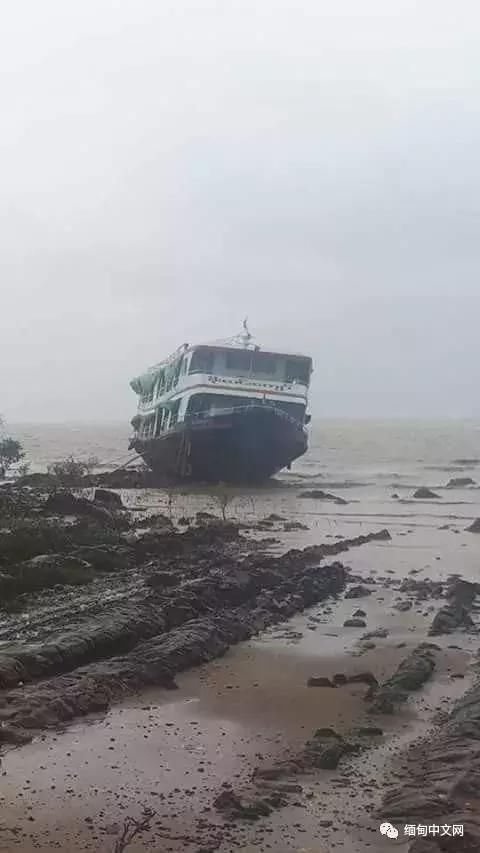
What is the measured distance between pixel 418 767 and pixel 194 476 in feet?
104

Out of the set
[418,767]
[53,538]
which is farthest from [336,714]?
[53,538]

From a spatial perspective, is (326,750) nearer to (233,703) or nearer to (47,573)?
(233,703)

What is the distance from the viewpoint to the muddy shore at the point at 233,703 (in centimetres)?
459

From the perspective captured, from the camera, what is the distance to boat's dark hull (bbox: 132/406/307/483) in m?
34.9

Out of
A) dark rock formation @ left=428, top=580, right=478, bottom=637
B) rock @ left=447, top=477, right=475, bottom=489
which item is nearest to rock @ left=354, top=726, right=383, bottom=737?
dark rock formation @ left=428, top=580, right=478, bottom=637

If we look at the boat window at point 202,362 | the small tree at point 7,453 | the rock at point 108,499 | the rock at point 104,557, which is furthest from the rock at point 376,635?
the small tree at point 7,453

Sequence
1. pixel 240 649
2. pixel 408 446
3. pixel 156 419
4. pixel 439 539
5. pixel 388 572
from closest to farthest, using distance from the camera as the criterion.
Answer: pixel 240 649 < pixel 388 572 < pixel 439 539 < pixel 156 419 < pixel 408 446

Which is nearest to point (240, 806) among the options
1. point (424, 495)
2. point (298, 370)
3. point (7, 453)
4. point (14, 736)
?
point (14, 736)

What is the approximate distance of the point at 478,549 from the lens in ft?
55.5

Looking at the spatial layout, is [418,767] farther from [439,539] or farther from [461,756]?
[439,539]

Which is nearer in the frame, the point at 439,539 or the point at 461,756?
the point at 461,756

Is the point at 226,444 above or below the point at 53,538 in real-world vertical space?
above

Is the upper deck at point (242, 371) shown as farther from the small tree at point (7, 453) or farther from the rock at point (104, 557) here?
the rock at point (104, 557)

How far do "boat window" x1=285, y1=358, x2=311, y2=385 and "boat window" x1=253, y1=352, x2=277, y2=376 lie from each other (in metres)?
0.73
